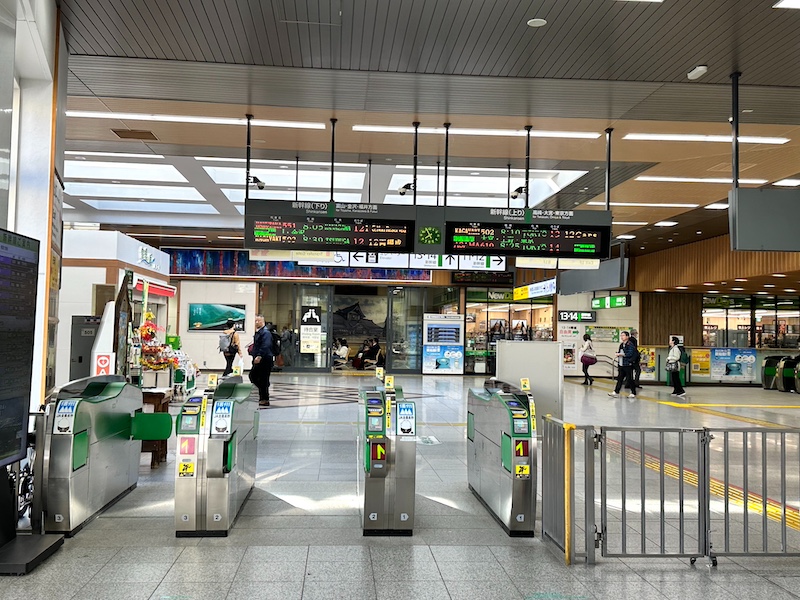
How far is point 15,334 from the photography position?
338 cm

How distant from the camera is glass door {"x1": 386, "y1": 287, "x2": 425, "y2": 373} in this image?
878 inches

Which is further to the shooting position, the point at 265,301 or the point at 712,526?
the point at 265,301

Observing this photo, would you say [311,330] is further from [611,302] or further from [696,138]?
[696,138]

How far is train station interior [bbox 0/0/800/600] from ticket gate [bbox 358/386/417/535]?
0.06 feet

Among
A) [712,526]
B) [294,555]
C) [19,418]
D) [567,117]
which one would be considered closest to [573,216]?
[567,117]

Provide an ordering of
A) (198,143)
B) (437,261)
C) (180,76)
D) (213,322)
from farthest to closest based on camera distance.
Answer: (213,322) → (437,261) → (198,143) → (180,76)

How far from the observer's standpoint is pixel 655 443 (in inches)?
366

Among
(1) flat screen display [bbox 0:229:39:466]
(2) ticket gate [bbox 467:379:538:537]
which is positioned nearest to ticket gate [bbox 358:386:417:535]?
→ (2) ticket gate [bbox 467:379:538:537]

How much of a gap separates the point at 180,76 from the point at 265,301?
15.7 metres

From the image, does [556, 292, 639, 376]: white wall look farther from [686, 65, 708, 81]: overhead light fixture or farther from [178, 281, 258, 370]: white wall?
[686, 65, 708, 81]: overhead light fixture

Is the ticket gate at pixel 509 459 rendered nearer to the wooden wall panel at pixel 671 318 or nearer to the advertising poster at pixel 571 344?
the advertising poster at pixel 571 344

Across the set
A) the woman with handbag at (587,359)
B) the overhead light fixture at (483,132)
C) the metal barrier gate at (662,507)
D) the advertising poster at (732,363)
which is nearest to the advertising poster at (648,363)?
the advertising poster at (732,363)

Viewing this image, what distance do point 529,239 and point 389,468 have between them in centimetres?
392

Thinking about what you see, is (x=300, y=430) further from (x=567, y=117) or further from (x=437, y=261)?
(x=437, y=261)
